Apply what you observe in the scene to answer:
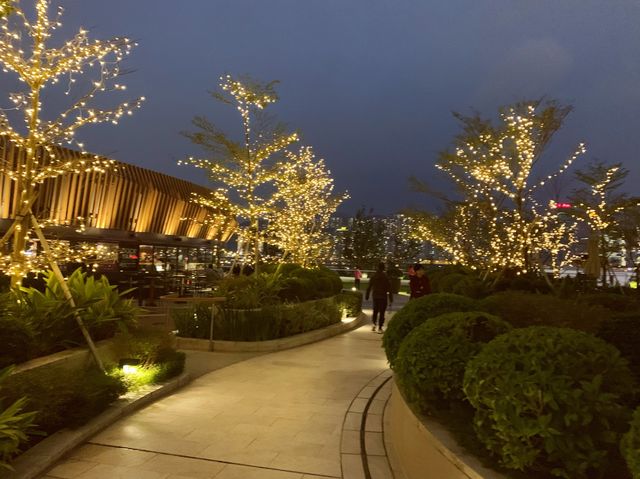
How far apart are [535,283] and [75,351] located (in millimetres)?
10274

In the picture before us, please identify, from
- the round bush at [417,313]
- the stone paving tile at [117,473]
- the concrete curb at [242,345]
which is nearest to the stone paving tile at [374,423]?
the round bush at [417,313]

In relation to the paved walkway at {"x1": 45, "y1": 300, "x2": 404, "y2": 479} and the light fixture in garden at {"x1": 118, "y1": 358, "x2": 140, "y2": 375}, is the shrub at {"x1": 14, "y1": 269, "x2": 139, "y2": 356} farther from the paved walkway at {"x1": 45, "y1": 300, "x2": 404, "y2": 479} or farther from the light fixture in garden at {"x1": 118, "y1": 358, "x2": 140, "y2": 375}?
the paved walkway at {"x1": 45, "y1": 300, "x2": 404, "y2": 479}

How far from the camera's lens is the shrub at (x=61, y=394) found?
4504 mm

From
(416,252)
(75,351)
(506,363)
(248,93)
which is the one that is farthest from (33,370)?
(416,252)

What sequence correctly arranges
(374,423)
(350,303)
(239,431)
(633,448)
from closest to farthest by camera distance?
(633,448) → (239,431) → (374,423) → (350,303)

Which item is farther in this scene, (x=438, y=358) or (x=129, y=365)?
(x=129, y=365)

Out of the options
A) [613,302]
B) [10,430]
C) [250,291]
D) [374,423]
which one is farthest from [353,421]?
[250,291]

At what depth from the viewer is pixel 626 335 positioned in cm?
462

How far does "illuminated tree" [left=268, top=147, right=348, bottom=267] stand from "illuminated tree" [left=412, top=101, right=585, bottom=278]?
194 inches

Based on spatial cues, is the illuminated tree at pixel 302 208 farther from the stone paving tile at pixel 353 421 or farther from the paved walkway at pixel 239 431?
the stone paving tile at pixel 353 421

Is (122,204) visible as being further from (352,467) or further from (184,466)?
(352,467)

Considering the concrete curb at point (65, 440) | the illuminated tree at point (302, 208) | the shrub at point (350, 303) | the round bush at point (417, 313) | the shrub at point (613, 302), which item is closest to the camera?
the concrete curb at point (65, 440)

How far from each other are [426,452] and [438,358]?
0.73m

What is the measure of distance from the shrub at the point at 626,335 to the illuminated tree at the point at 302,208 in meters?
11.3
